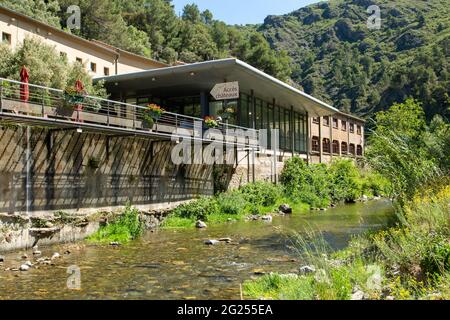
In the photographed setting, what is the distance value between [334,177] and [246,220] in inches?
545

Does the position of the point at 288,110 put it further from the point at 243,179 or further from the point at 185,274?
the point at 185,274

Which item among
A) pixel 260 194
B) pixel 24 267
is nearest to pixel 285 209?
pixel 260 194

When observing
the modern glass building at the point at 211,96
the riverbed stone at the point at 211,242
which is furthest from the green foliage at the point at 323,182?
the riverbed stone at the point at 211,242

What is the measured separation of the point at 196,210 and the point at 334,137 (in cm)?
3003

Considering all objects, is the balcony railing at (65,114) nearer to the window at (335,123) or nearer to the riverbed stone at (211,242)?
the riverbed stone at (211,242)

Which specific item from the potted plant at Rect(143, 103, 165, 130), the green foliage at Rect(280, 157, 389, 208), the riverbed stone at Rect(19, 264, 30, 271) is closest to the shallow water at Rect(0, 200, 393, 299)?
the riverbed stone at Rect(19, 264, 30, 271)

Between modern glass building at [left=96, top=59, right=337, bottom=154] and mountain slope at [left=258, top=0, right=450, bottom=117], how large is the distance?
52870 mm

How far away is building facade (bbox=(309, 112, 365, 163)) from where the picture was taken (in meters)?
40.9

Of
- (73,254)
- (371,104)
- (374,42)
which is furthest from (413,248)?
(374,42)

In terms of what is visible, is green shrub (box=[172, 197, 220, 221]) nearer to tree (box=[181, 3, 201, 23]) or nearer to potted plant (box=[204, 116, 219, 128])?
potted plant (box=[204, 116, 219, 128])

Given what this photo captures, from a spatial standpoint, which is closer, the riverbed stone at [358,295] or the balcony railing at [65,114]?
the riverbed stone at [358,295]

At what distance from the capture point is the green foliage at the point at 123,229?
1545 centimetres

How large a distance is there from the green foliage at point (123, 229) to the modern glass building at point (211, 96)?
8297mm

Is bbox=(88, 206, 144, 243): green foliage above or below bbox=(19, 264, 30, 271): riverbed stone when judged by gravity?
above
